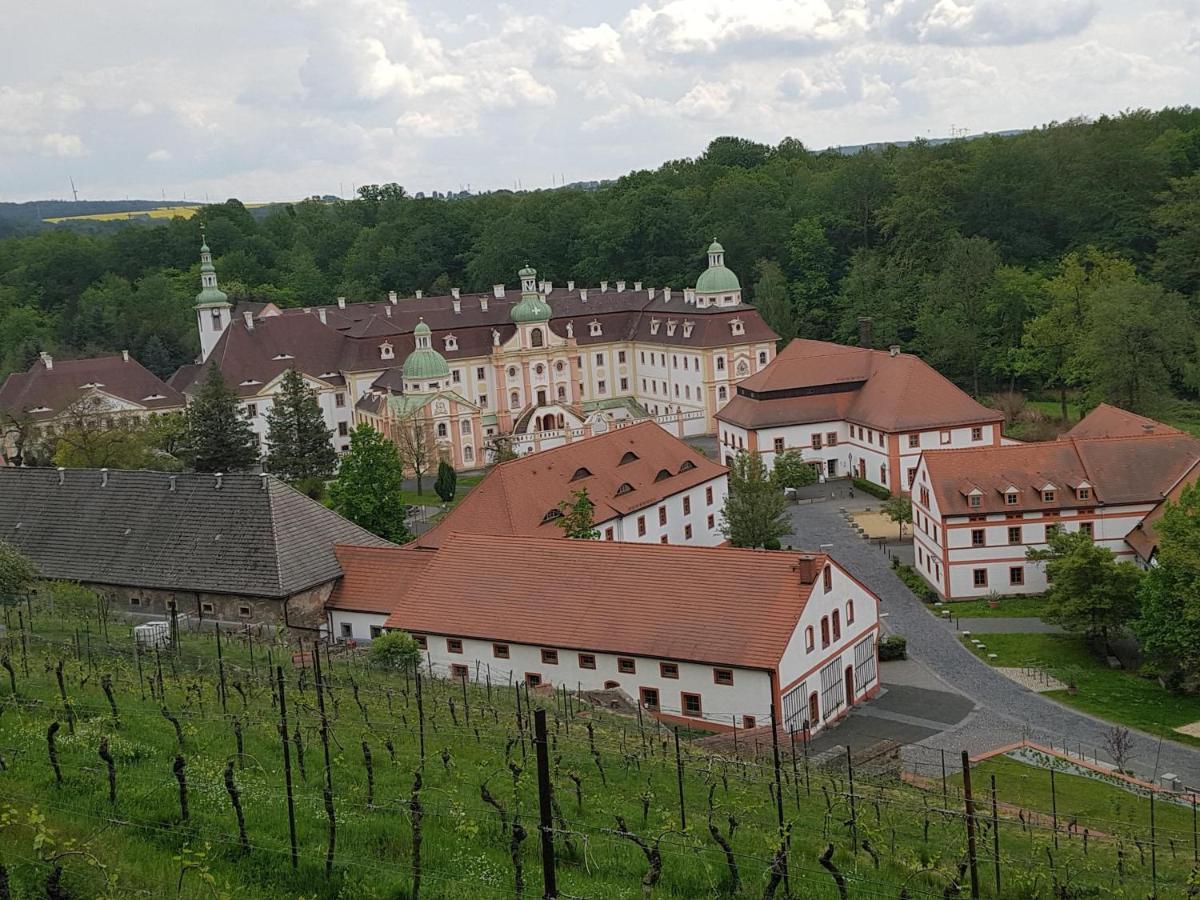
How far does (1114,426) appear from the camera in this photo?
4675cm

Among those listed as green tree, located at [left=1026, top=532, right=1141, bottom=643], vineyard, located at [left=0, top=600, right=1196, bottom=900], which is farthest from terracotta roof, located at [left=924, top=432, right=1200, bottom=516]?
vineyard, located at [left=0, top=600, right=1196, bottom=900]

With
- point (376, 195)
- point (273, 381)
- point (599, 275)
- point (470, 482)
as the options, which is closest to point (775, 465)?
point (470, 482)

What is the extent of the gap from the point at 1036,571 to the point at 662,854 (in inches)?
1117

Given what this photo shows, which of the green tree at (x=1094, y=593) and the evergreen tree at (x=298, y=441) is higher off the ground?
the evergreen tree at (x=298, y=441)

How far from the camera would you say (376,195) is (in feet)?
433

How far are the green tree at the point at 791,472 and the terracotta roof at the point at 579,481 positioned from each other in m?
6.53

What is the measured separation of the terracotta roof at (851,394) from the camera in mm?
54438

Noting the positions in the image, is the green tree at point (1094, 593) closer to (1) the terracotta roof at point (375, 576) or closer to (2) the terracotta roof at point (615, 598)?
(2) the terracotta roof at point (615, 598)

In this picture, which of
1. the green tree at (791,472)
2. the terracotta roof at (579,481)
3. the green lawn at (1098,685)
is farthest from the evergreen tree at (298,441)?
the green lawn at (1098,685)

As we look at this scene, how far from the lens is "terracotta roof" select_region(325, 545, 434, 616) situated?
111 feet

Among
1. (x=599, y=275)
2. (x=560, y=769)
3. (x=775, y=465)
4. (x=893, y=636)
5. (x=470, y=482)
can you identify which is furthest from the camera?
(x=599, y=275)

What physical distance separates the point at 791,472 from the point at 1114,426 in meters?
12.8

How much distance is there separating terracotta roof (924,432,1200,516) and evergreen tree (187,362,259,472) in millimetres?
28237

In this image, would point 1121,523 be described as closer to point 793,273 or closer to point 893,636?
point 893,636
